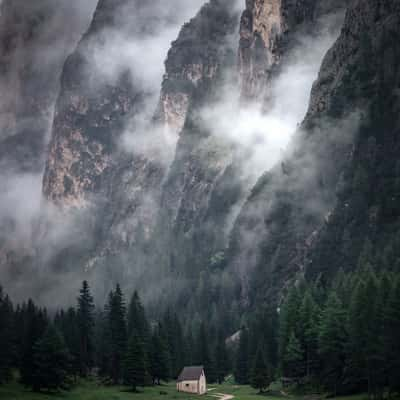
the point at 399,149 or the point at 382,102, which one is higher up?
the point at 382,102

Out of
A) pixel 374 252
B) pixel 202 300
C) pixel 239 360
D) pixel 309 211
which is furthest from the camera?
pixel 202 300

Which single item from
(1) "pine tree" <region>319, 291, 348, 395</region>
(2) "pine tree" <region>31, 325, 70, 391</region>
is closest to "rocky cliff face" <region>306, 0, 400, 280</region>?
(1) "pine tree" <region>319, 291, 348, 395</region>

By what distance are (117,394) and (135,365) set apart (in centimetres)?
845

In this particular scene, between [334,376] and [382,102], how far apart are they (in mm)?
75924

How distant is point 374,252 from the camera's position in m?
139

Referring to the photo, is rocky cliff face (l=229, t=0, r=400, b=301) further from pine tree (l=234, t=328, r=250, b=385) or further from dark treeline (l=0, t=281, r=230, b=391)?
dark treeline (l=0, t=281, r=230, b=391)

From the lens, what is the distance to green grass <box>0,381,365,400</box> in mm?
88938

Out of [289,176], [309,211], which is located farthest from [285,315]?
[289,176]

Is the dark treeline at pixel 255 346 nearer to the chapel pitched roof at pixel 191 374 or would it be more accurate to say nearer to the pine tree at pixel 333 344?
the pine tree at pixel 333 344

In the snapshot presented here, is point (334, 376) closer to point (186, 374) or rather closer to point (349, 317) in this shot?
point (349, 317)

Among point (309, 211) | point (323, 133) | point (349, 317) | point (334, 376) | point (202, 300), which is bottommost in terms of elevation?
point (334, 376)

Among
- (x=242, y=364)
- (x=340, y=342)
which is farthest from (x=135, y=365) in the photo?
(x=242, y=364)

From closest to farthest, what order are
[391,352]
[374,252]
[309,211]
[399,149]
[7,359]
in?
[391,352]
[7,359]
[374,252]
[399,149]
[309,211]

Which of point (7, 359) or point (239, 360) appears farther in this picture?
point (239, 360)
